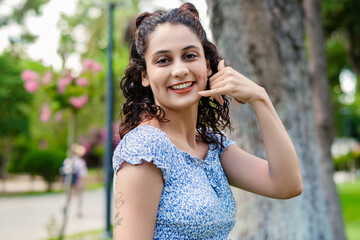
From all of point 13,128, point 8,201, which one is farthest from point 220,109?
point 13,128

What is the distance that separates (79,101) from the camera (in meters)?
7.09

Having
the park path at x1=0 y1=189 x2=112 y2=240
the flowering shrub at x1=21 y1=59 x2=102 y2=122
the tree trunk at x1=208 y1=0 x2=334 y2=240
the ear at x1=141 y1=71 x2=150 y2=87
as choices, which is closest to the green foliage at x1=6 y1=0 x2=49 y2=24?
the park path at x1=0 y1=189 x2=112 y2=240

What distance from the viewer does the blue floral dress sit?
147cm

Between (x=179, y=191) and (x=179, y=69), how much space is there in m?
0.45

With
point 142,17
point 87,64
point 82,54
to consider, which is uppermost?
point 82,54

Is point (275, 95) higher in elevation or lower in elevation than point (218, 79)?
higher

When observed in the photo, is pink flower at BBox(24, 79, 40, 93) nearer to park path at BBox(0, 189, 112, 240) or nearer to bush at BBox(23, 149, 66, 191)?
park path at BBox(0, 189, 112, 240)

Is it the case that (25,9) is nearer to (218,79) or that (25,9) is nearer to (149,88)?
(149,88)

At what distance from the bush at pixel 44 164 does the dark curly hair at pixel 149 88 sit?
18449 millimetres

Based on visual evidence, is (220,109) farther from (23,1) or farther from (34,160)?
(23,1)

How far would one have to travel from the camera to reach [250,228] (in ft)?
11.5

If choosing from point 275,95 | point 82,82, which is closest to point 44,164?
point 82,82

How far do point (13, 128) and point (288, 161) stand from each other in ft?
60.1

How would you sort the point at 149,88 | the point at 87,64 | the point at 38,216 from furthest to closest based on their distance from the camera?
the point at 38,216 → the point at 87,64 → the point at 149,88
